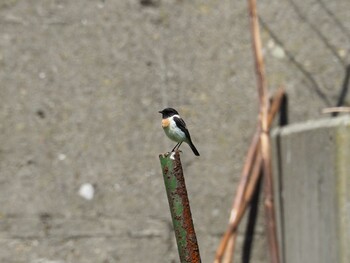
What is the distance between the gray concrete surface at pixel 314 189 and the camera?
3.56 meters

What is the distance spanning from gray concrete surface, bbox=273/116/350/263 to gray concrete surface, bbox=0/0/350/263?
0.24m

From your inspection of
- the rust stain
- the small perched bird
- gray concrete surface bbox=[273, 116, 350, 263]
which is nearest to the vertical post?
the rust stain

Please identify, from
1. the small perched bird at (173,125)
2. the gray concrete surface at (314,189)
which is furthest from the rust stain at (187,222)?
the gray concrete surface at (314,189)

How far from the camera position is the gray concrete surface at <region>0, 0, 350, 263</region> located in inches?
165

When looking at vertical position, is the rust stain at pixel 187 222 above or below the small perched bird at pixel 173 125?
below

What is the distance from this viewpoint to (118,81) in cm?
422

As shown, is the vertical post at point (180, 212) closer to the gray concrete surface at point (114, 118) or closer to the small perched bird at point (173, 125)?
the small perched bird at point (173, 125)

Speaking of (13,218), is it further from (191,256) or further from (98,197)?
(191,256)

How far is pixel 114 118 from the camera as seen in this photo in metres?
4.22

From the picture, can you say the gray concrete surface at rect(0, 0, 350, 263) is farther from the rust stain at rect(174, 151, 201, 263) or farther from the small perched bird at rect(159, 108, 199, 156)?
the rust stain at rect(174, 151, 201, 263)

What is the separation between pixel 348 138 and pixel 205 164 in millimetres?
900

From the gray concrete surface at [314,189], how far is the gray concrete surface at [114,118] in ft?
0.79

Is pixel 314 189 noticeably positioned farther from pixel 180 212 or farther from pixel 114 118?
pixel 180 212

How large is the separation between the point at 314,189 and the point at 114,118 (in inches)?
39.2
